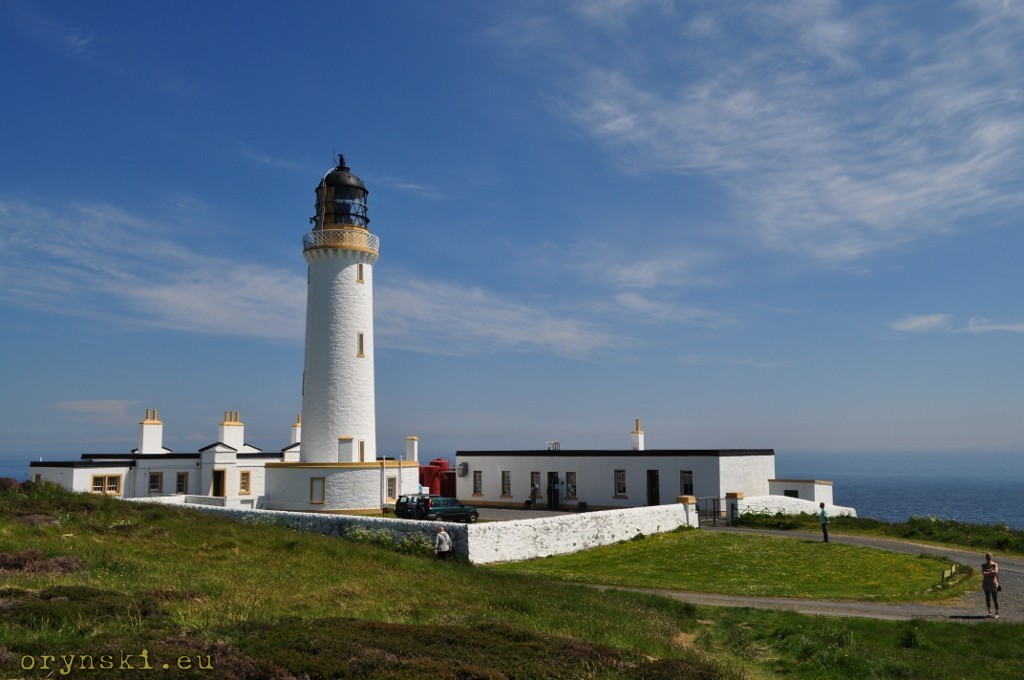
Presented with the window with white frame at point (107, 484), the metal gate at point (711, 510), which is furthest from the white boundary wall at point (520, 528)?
the window with white frame at point (107, 484)

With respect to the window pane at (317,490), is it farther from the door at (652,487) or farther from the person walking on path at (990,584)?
the person walking on path at (990,584)

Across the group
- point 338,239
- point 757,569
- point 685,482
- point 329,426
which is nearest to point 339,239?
point 338,239

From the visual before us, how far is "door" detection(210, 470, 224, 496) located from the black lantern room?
14.4 metres

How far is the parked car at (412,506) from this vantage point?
32.9 meters

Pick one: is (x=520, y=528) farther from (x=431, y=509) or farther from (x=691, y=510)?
(x=691, y=510)

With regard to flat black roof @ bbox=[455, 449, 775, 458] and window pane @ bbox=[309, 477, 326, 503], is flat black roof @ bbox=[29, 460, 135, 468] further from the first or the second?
flat black roof @ bbox=[455, 449, 775, 458]

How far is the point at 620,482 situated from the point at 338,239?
61.9 ft

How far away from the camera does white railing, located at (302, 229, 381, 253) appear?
38625 millimetres

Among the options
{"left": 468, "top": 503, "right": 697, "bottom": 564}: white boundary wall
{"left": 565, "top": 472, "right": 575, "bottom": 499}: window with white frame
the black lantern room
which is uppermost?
the black lantern room

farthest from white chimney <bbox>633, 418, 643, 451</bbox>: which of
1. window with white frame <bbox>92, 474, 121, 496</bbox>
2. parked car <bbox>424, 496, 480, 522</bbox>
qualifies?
window with white frame <bbox>92, 474, 121, 496</bbox>

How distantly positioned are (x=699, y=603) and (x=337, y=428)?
74.4 feet

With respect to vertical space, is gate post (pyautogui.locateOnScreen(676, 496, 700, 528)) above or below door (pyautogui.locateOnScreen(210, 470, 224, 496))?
below

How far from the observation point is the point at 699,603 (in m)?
19.2

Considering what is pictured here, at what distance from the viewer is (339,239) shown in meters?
38.7
